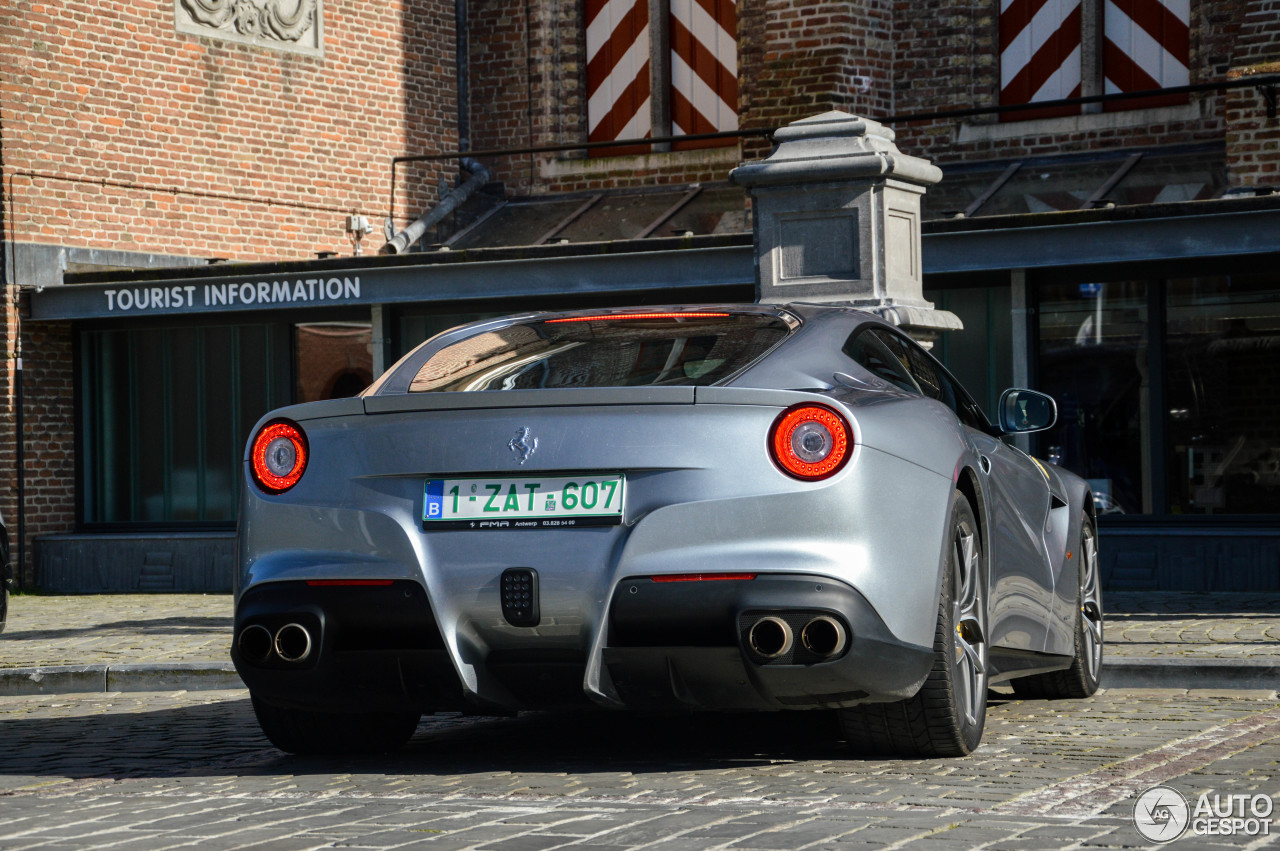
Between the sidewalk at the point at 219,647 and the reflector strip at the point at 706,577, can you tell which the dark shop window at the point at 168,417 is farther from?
the reflector strip at the point at 706,577

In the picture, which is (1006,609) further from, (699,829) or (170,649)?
(170,649)

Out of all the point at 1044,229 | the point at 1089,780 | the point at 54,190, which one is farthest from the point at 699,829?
the point at 54,190

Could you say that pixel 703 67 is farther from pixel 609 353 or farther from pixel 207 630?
pixel 609 353

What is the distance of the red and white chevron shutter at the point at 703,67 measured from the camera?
61.8ft

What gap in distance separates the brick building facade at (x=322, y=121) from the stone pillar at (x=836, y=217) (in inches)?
153

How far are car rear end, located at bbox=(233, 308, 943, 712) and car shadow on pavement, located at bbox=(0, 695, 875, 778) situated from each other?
54cm

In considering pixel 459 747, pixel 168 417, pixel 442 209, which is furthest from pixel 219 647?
pixel 442 209

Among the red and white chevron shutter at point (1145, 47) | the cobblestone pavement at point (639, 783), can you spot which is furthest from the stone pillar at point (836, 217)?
the red and white chevron shutter at point (1145, 47)

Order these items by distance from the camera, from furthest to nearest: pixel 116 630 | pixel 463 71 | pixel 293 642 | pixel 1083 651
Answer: pixel 463 71, pixel 116 630, pixel 1083 651, pixel 293 642

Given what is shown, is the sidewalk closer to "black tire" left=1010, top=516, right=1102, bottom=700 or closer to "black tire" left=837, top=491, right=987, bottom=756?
"black tire" left=1010, top=516, right=1102, bottom=700

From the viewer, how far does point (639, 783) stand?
17.1 feet

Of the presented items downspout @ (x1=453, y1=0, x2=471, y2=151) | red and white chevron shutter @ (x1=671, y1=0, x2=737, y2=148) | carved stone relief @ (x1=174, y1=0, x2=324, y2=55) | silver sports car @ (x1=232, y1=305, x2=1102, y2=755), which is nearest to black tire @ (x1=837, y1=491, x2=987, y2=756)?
silver sports car @ (x1=232, y1=305, x2=1102, y2=755)

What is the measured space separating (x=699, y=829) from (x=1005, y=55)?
14.2m

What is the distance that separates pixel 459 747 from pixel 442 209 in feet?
44.5
